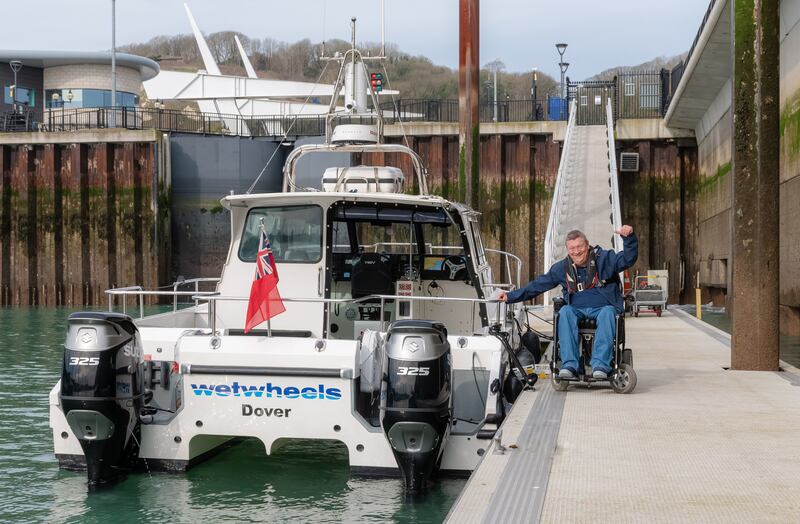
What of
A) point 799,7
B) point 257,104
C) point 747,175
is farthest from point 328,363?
point 257,104

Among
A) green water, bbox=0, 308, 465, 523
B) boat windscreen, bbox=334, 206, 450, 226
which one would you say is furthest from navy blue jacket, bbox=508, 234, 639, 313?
green water, bbox=0, 308, 465, 523

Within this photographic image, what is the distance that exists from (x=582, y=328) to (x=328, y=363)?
237 cm

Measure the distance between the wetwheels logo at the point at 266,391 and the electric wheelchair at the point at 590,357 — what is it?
207 centimetres

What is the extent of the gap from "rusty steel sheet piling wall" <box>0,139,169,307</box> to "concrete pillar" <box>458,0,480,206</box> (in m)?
14.5

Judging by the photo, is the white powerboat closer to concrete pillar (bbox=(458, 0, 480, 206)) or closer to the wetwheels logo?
the wetwheels logo

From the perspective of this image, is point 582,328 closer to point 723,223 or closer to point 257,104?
point 723,223

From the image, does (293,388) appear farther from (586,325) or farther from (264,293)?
(586,325)

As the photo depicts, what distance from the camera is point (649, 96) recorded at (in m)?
34.7

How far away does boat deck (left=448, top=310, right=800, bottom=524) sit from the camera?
5.05m

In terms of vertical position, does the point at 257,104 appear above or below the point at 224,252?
above

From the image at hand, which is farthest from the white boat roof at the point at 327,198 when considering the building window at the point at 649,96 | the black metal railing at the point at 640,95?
the building window at the point at 649,96

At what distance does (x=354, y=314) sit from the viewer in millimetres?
10273

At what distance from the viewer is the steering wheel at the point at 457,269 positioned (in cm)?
1076

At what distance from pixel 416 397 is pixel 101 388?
2.44 meters
